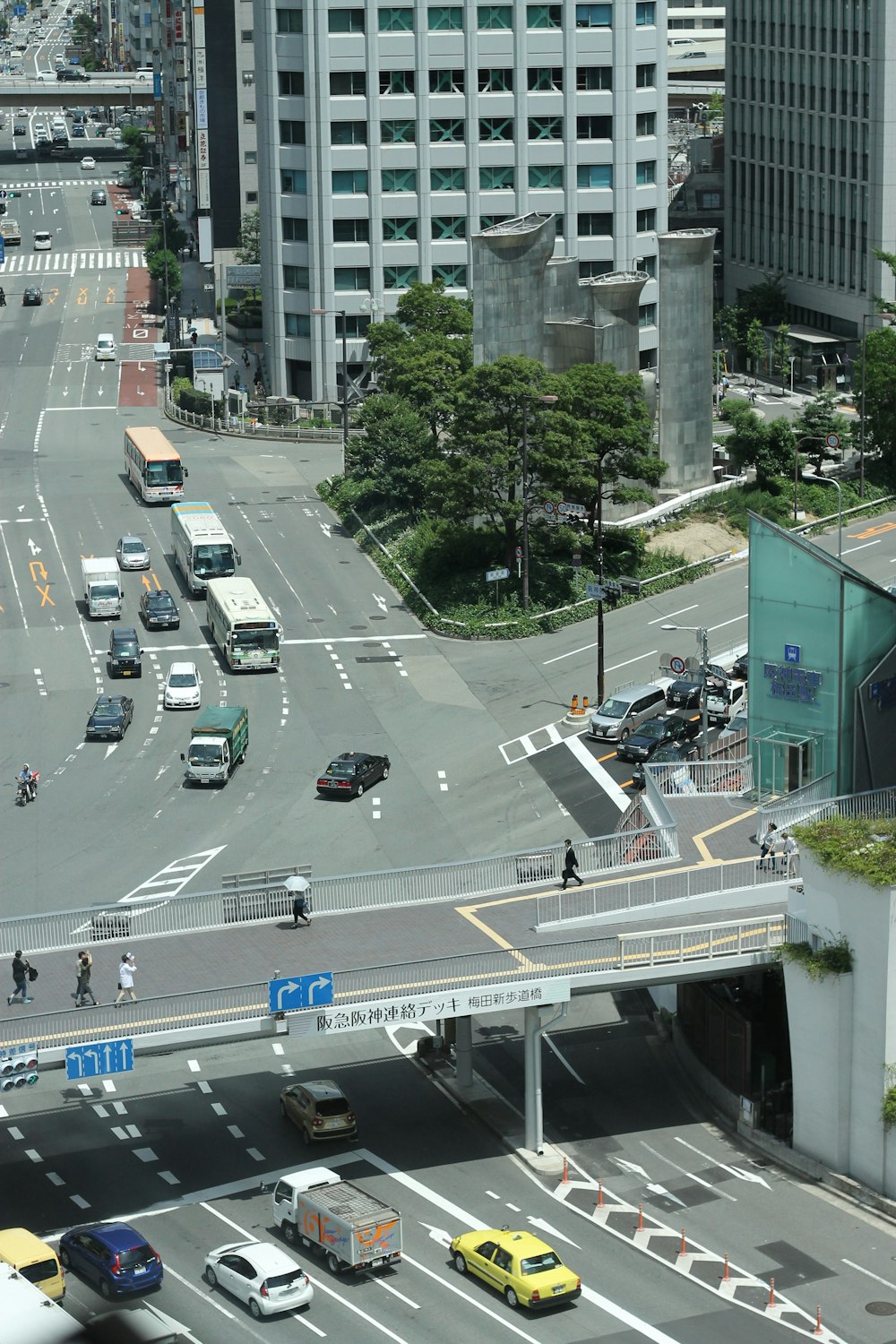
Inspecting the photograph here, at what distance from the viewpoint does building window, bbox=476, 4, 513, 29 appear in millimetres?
145125

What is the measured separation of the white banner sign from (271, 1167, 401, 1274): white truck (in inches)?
146

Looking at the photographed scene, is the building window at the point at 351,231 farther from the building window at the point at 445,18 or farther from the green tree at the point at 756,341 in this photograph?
the green tree at the point at 756,341

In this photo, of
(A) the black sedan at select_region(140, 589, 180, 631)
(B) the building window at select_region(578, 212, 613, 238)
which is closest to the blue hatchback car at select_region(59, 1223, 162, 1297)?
(A) the black sedan at select_region(140, 589, 180, 631)

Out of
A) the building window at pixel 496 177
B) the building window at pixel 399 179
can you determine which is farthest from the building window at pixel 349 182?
the building window at pixel 496 177

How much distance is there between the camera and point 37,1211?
53.6 metres

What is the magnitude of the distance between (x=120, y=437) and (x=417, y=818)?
67.0m

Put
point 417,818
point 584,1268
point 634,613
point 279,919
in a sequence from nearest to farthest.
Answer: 1. point 584,1268
2. point 279,919
3. point 417,818
4. point 634,613

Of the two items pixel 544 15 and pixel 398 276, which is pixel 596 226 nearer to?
pixel 398 276

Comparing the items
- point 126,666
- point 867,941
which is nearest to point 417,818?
point 126,666

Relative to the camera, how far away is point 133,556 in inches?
4454

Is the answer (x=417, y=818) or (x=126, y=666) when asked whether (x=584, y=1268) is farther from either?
(x=126, y=666)

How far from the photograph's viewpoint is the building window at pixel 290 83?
476 feet

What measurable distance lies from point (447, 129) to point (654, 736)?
71.2 m

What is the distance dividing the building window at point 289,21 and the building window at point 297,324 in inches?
748
